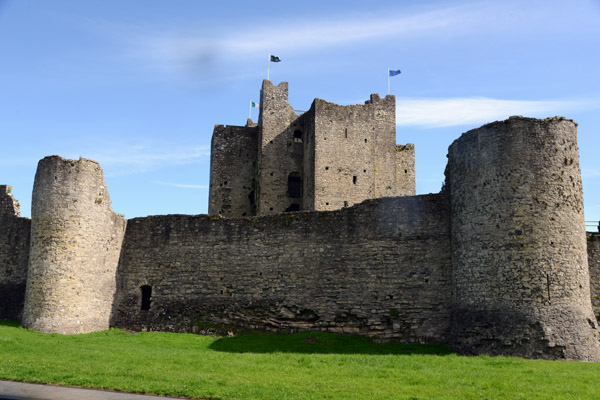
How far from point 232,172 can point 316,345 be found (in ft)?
67.7

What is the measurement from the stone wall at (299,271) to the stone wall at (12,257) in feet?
13.8

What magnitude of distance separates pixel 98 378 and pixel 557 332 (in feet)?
41.7

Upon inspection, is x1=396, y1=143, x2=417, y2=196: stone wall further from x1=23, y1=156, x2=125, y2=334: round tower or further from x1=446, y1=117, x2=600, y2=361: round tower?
x1=23, y1=156, x2=125, y2=334: round tower

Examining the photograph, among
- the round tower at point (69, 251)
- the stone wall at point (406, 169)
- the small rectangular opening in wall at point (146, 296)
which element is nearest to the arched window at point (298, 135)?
the stone wall at point (406, 169)

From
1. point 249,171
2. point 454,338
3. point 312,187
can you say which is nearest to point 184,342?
point 454,338

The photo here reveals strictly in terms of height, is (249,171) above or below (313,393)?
above

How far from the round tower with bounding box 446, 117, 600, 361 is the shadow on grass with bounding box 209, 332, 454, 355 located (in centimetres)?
145

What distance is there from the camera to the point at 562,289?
19000 millimetres

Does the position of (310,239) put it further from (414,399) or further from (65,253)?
(414,399)

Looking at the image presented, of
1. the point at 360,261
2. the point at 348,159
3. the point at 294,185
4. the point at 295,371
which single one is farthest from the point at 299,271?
the point at 294,185

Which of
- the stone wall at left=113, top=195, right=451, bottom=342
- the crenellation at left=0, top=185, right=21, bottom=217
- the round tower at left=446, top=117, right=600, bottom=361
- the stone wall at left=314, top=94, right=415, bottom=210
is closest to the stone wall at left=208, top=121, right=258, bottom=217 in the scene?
the stone wall at left=314, top=94, right=415, bottom=210

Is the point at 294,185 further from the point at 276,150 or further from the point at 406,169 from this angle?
the point at 406,169

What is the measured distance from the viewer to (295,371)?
15.8 meters

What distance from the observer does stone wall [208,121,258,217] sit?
131 feet
